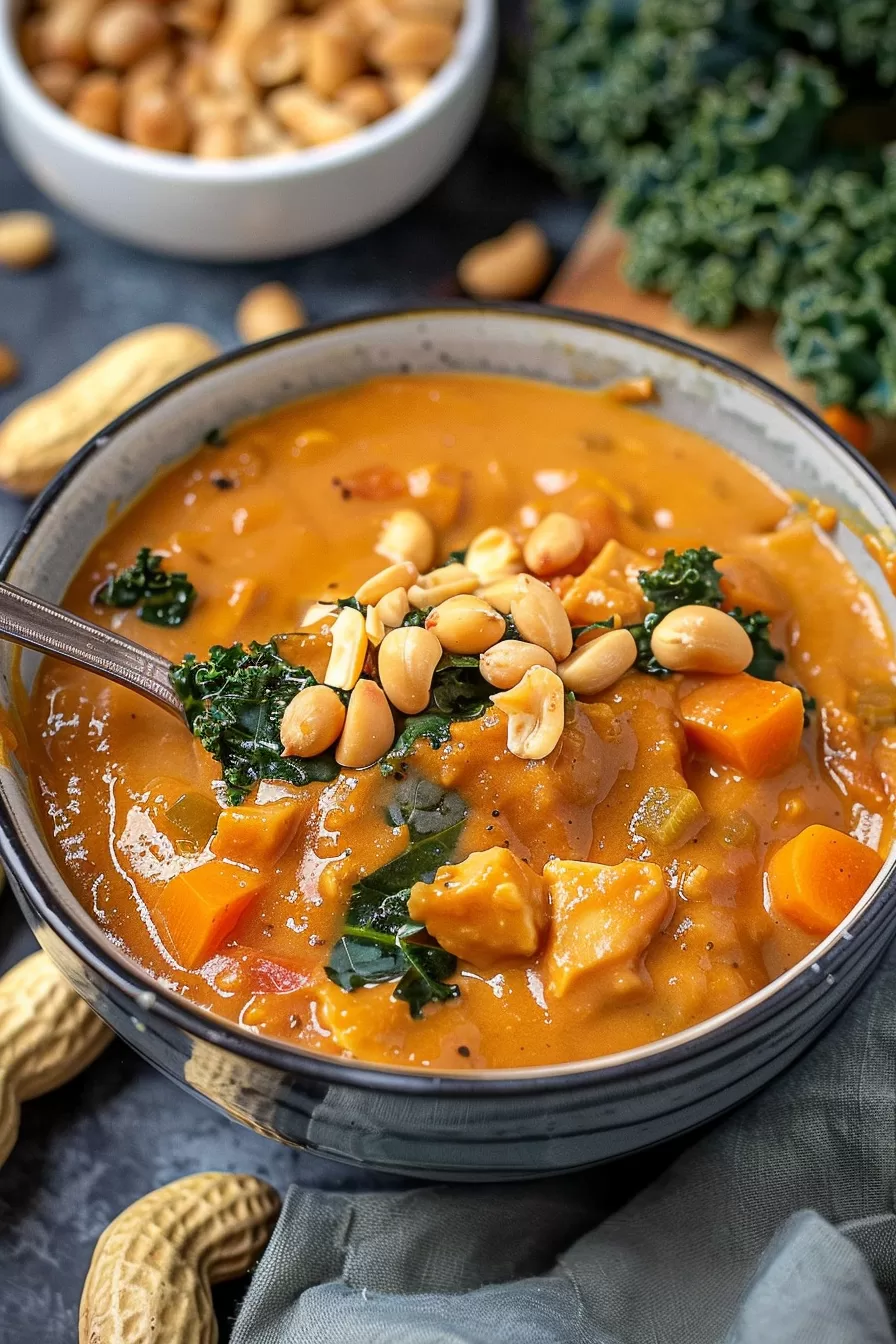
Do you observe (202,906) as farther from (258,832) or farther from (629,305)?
(629,305)

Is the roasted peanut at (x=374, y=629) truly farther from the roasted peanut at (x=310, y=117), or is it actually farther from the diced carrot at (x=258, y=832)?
the roasted peanut at (x=310, y=117)

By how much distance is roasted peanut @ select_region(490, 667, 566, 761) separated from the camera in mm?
2414

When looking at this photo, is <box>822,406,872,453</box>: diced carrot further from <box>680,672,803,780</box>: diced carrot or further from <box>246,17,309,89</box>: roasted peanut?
<box>246,17,309,89</box>: roasted peanut

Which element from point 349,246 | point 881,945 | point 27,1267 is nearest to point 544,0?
point 349,246

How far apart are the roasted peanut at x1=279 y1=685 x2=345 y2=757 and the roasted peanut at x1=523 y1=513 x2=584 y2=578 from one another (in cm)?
56

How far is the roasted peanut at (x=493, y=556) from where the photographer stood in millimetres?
2824

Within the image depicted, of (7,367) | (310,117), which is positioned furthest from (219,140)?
(7,367)

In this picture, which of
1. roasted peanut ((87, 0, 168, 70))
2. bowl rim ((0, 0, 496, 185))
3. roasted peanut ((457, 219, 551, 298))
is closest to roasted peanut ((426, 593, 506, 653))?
roasted peanut ((457, 219, 551, 298))

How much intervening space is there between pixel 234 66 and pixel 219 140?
371mm

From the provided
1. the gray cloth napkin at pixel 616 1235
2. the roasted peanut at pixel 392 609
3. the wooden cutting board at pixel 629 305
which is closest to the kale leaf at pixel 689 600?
the roasted peanut at pixel 392 609

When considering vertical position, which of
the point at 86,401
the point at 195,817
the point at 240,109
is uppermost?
the point at 240,109

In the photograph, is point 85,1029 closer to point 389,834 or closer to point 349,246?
point 389,834

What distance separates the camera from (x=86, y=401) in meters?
3.71

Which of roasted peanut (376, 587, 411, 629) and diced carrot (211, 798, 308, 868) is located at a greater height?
roasted peanut (376, 587, 411, 629)
